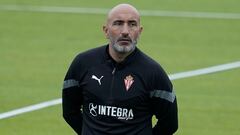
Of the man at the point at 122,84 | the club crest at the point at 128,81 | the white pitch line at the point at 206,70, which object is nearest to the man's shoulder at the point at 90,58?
the man at the point at 122,84

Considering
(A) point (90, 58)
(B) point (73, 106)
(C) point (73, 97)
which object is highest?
(A) point (90, 58)

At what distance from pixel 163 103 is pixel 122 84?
1.23 feet

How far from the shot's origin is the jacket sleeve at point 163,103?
6.46 meters

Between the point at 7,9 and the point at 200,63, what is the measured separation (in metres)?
5.04

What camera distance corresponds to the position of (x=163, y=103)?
21.5 ft

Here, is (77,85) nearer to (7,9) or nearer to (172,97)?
(172,97)

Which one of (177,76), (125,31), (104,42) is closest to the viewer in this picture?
(125,31)

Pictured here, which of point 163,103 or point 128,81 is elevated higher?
point 128,81

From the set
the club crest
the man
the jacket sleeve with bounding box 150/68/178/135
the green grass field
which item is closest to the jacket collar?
the man

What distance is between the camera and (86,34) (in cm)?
1559

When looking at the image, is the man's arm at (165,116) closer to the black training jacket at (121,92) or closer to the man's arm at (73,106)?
the black training jacket at (121,92)

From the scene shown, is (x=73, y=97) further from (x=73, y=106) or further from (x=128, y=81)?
(x=128, y=81)

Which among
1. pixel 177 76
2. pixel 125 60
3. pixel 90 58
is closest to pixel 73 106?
pixel 90 58

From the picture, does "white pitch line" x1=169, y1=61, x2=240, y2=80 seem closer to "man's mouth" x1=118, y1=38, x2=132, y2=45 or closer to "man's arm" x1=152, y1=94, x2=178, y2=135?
"man's arm" x1=152, y1=94, x2=178, y2=135
